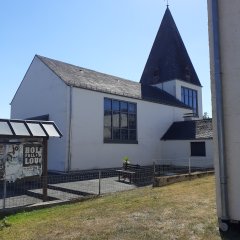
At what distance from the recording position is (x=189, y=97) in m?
37.7

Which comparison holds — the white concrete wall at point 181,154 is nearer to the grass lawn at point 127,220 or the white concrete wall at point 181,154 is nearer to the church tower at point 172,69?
the church tower at point 172,69

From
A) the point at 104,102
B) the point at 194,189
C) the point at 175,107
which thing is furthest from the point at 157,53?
the point at 194,189

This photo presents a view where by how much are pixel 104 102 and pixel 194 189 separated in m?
13.1

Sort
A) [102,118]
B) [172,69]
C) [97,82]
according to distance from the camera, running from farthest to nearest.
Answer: [172,69]
[97,82]
[102,118]

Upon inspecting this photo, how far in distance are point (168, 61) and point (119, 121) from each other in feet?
46.7

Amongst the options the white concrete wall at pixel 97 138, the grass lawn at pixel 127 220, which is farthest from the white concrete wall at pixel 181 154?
the grass lawn at pixel 127 220

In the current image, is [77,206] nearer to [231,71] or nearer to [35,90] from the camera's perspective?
[231,71]

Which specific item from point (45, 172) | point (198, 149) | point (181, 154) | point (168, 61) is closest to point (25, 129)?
point (45, 172)

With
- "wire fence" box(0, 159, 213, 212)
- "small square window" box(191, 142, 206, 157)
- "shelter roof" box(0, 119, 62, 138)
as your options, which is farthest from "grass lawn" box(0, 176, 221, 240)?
"small square window" box(191, 142, 206, 157)

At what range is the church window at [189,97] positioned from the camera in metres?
36.6

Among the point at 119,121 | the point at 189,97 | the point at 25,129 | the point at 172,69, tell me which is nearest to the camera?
the point at 25,129

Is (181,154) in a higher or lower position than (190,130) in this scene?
lower

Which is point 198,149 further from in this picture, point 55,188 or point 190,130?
point 55,188

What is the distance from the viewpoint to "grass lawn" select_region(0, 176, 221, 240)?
651 centimetres
